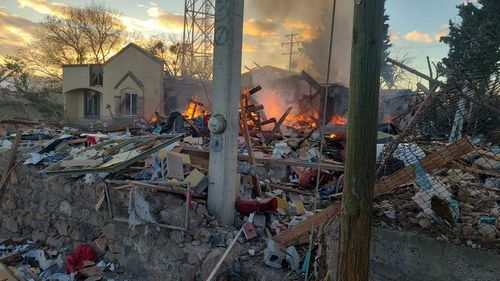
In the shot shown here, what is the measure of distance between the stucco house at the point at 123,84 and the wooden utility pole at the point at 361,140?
836 inches

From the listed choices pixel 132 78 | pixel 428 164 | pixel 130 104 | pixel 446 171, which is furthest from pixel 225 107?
pixel 130 104

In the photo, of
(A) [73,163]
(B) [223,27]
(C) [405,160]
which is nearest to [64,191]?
(A) [73,163]

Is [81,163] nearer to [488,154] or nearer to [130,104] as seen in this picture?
[488,154]

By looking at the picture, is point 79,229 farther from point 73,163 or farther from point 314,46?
point 314,46

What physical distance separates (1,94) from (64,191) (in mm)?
28094

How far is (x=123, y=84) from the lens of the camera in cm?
2500

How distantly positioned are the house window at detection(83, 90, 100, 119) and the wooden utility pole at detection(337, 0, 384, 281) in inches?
1143

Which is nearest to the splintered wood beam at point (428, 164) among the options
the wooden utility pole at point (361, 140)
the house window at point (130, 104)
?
the wooden utility pole at point (361, 140)

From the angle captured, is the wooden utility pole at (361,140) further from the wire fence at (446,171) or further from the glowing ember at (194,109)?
the glowing ember at (194,109)

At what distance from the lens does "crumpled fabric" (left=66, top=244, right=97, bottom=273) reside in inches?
239

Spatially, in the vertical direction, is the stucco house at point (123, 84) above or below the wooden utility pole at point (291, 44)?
below

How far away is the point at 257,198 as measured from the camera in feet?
21.8

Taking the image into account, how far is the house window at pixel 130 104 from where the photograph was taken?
2481 cm

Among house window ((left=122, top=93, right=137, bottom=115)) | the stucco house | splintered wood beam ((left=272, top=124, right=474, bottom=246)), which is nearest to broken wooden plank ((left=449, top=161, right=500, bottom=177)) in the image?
splintered wood beam ((left=272, top=124, right=474, bottom=246))
